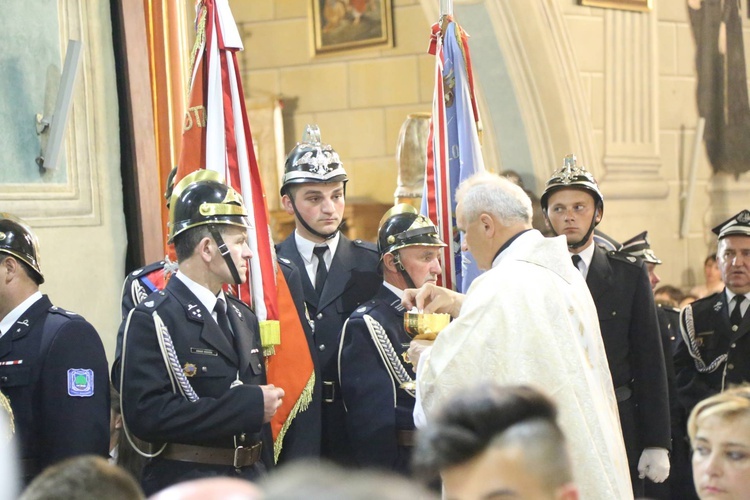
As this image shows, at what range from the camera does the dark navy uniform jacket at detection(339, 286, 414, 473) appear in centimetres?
423

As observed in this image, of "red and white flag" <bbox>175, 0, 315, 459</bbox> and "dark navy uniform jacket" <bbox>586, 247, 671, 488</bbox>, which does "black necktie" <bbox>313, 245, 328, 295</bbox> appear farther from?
"dark navy uniform jacket" <bbox>586, 247, 671, 488</bbox>

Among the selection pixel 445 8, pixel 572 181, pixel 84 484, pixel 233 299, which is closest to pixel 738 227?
pixel 572 181

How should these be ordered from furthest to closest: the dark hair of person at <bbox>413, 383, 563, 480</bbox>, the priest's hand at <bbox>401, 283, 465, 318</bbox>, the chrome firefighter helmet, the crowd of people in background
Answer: the priest's hand at <bbox>401, 283, 465, 318</bbox>
the chrome firefighter helmet
the crowd of people in background
the dark hair of person at <bbox>413, 383, 563, 480</bbox>

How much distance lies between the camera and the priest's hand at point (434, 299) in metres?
4.00

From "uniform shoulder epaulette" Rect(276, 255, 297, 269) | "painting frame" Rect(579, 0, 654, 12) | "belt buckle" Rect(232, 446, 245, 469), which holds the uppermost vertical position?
"painting frame" Rect(579, 0, 654, 12)

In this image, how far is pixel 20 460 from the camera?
358 cm

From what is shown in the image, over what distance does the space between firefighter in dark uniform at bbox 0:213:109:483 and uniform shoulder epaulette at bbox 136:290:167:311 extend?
0.23 meters

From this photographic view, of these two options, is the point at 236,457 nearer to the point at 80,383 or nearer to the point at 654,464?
the point at 80,383

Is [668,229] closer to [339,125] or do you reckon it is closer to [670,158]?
[670,158]

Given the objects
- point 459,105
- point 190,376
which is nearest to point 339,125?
point 459,105

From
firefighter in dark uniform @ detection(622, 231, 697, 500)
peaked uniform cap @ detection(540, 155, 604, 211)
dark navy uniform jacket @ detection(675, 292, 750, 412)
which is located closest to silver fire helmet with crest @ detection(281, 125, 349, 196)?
peaked uniform cap @ detection(540, 155, 604, 211)

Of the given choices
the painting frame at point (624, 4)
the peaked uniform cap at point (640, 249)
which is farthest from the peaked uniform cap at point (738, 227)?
the painting frame at point (624, 4)

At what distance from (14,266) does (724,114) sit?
7.77m

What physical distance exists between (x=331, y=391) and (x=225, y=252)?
1003 mm
